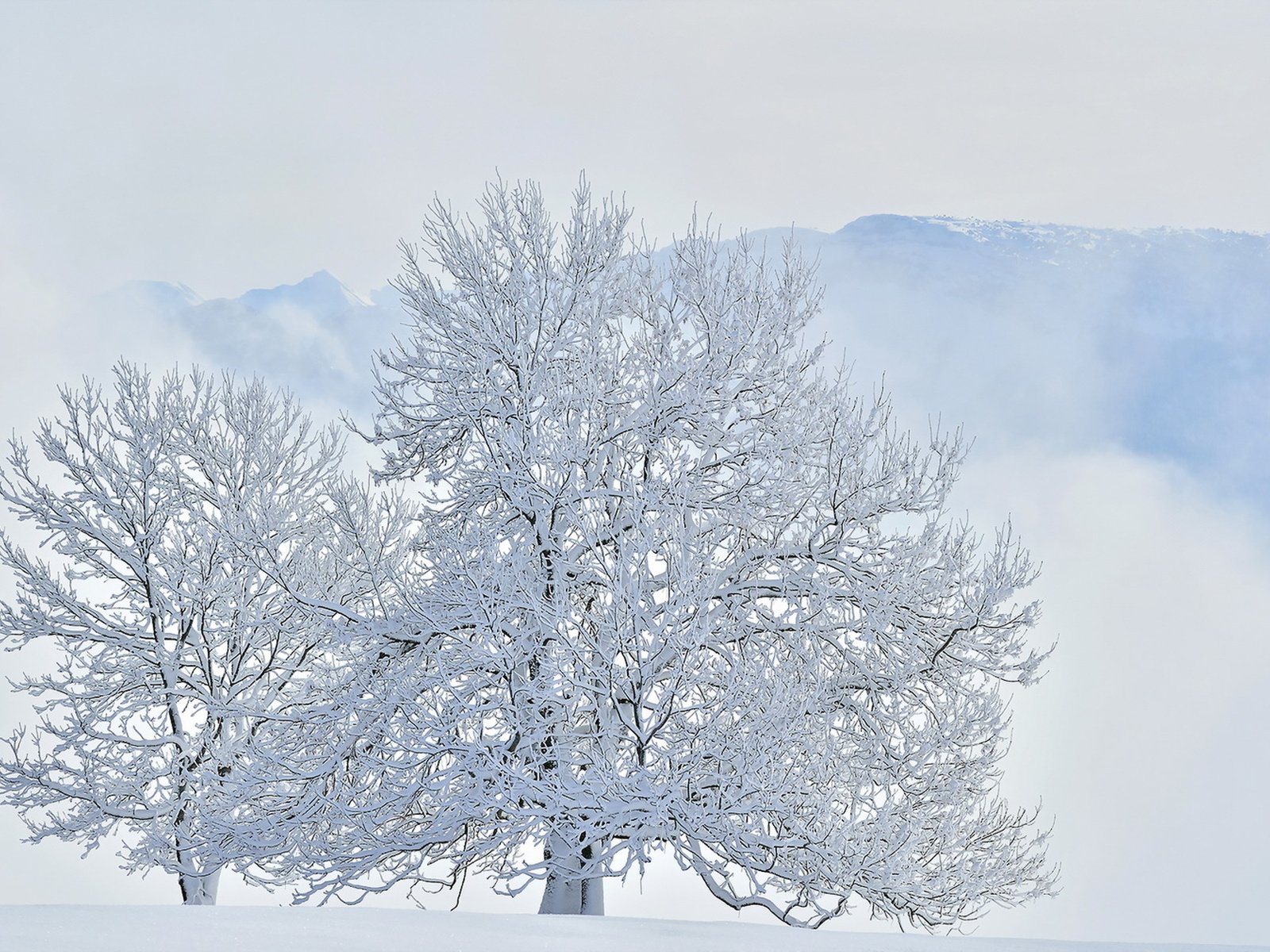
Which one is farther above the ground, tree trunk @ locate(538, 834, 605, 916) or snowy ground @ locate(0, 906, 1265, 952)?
tree trunk @ locate(538, 834, 605, 916)

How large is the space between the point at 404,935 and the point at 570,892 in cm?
695

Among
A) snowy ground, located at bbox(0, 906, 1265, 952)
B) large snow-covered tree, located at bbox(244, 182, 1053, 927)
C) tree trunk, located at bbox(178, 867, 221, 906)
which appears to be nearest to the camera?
snowy ground, located at bbox(0, 906, 1265, 952)

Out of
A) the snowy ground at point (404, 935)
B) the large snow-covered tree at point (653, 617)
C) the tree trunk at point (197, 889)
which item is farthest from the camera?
the tree trunk at point (197, 889)

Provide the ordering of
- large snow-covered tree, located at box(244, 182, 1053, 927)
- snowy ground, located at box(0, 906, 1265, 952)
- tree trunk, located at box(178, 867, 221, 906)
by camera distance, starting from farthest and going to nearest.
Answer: tree trunk, located at box(178, 867, 221, 906) → large snow-covered tree, located at box(244, 182, 1053, 927) → snowy ground, located at box(0, 906, 1265, 952)

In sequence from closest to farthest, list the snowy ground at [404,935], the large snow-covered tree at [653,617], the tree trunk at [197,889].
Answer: the snowy ground at [404,935]
the large snow-covered tree at [653,617]
the tree trunk at [197,889]

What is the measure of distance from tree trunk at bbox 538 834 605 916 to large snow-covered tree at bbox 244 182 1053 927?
0.10ft

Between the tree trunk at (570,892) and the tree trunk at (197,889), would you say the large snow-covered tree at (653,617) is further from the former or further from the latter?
the tree trunk at (197,889)

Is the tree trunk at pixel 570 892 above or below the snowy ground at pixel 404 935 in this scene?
above

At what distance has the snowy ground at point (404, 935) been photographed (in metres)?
4.53

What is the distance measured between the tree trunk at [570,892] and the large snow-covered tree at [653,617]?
0.03 m

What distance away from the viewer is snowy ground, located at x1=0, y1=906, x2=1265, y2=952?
4531 mm

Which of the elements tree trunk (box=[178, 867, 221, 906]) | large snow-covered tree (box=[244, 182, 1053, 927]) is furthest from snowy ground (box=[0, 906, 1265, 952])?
tree trunk (box=[178, 867, 221, 906])

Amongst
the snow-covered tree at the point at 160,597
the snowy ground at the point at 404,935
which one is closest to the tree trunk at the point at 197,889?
the snow-covered tree at the point at 160,597

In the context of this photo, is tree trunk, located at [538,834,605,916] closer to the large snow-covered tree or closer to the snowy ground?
the large snow-covered tree
